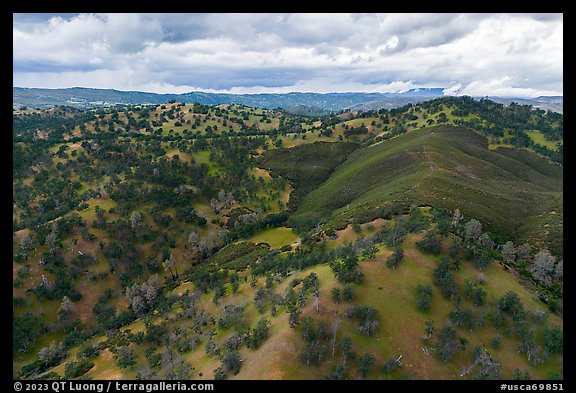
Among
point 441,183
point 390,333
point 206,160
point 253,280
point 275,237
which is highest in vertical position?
point 206,160

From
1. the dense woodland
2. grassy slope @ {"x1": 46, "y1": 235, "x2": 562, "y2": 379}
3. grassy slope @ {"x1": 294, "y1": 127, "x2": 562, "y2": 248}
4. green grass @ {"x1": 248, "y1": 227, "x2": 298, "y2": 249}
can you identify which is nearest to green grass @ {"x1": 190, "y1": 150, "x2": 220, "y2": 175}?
the dense woodland

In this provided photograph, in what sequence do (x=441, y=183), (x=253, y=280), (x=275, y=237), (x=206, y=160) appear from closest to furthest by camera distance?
(x=253, y=280) → (x=441, y=183) → (x=275, y=237) → (x=206, y=160)

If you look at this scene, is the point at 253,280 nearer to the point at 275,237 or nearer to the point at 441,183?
the point at 275,237

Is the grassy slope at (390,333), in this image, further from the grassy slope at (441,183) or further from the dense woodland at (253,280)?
Result: the grassy slope at (441,183)

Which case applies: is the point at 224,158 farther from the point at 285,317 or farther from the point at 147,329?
the point at 285,317

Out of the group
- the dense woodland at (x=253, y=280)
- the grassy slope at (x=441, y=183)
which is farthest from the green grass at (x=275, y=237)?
the grassy slope at (x=441, y=183)

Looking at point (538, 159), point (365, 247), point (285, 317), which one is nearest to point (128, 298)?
point (285, 317)

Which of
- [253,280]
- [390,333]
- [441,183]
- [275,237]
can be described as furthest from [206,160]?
[390,333]
